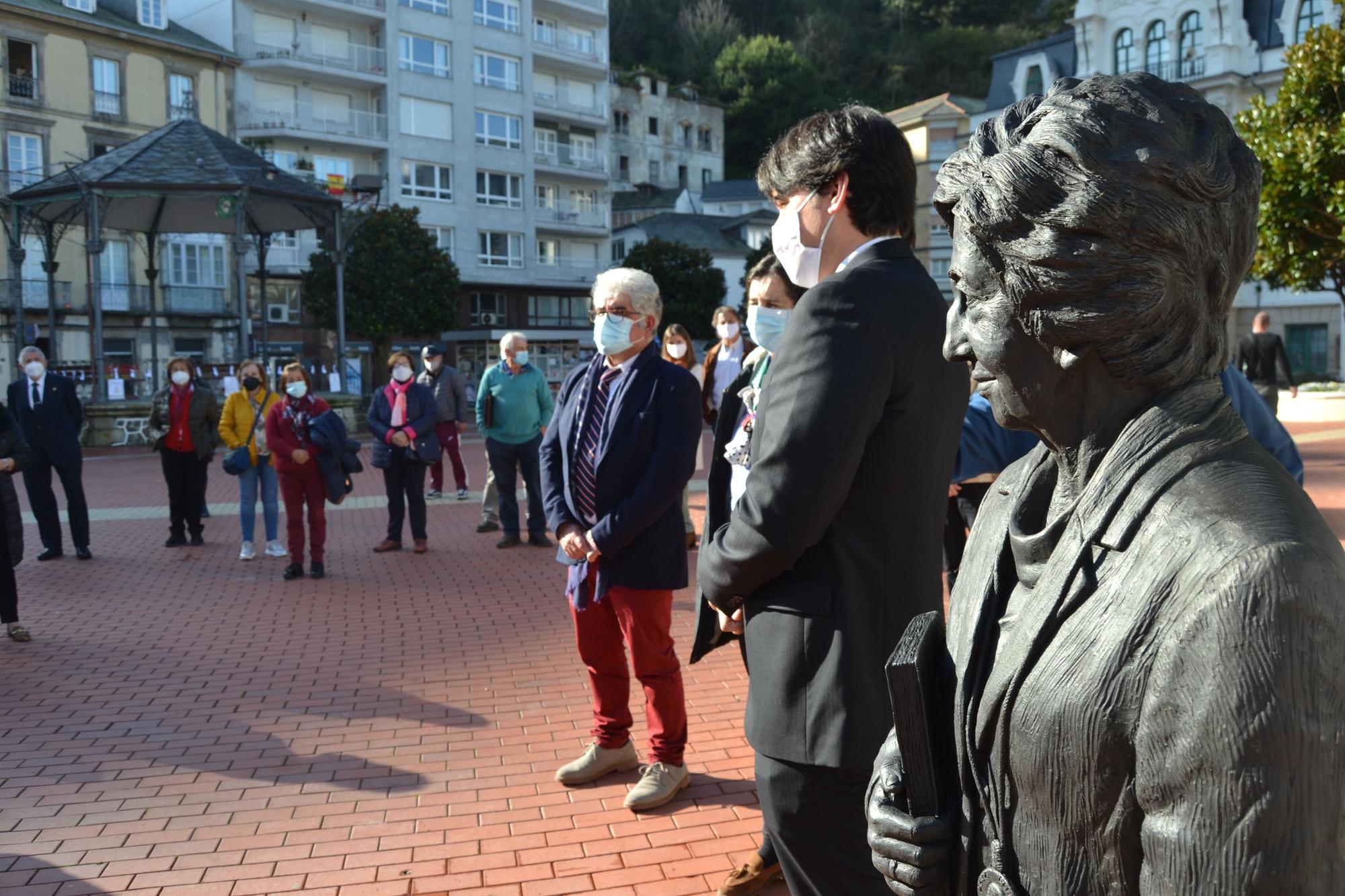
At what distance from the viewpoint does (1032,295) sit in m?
1.14

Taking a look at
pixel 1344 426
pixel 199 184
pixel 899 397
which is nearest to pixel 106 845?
pixel 899 397

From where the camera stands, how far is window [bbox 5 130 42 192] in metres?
39.2

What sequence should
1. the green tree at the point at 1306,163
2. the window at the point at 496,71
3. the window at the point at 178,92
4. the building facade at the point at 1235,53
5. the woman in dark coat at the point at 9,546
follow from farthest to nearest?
the window at the point at 496,71, the window at the point at 178,92, the building facade at the point at 1235,53, the green tree at the point at 1306,163, the woman in dark coat at the point at 9,546

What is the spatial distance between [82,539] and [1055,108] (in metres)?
11.8

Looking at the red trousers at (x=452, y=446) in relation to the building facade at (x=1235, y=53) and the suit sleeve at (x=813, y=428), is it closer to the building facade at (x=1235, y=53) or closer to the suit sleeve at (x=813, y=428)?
the suit sleeve at (x=813, y=428)

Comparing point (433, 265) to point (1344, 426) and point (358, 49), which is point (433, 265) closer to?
point (358, 49)

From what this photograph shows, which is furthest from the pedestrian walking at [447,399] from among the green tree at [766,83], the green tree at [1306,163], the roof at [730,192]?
the green tree at [766,83]

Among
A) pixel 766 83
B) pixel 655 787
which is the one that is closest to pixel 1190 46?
pixel 766 83

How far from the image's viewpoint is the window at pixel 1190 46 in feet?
142

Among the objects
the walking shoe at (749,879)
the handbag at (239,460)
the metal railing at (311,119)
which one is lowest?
the walking shoe at (749,879)

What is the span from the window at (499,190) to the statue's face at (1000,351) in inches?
2083

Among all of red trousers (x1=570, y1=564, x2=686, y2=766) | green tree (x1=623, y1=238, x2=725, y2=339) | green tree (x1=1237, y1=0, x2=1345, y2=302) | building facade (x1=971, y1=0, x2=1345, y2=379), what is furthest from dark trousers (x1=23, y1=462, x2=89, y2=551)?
green tree (x1=623, y1=238, x2=725, y2=339)

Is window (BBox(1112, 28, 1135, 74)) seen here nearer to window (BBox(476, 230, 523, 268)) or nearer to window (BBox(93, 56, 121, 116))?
window (BBox(476, 230, 523, 268))

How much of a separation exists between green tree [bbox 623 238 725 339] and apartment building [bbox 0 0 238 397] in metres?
17.9
